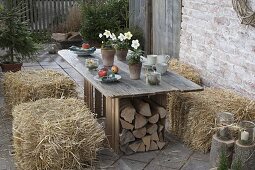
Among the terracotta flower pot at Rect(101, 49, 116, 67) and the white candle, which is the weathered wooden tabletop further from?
the white candle

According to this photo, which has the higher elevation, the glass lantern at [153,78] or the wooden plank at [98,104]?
the glass lantern at [153,78]

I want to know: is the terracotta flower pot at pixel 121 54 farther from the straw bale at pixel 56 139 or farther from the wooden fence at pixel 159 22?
the wooden fence at pixel 159 22

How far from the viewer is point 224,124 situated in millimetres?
3449

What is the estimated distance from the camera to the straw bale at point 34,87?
14.7 feet

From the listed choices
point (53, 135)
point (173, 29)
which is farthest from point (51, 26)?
point (53, 135)

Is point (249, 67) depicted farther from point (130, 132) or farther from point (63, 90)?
point (63, 90)

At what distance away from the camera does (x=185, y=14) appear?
5.55 meters

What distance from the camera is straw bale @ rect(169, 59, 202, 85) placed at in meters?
5.03

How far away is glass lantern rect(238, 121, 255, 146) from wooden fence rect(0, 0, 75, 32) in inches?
302

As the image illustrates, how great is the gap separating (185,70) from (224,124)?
1.78m

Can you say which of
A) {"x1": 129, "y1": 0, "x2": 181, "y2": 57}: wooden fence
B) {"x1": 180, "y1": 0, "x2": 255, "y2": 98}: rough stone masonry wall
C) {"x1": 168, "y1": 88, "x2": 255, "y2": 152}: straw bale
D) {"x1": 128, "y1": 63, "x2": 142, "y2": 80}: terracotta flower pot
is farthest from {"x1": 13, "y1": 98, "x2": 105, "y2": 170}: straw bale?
{"x1": 129, "y1": 0, "x2": 181, "y2": 57}: wooden fence

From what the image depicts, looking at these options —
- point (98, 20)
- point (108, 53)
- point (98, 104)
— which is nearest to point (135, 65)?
point (108, 53)

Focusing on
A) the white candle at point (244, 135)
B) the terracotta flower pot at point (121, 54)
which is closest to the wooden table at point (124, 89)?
the terracotta flower pot at point (121, 54)

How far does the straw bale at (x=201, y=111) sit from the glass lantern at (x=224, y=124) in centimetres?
20
